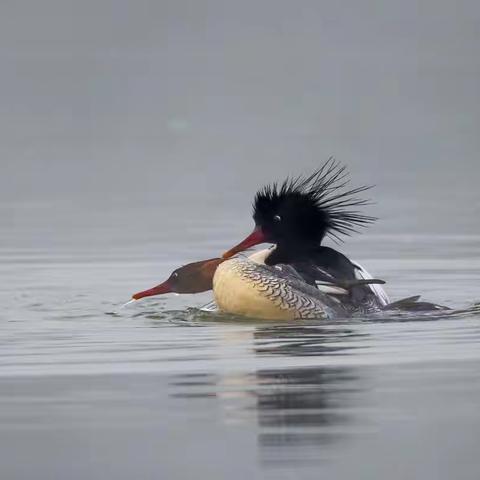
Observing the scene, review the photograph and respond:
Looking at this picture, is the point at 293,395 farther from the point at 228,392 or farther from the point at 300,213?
the point at 300,213

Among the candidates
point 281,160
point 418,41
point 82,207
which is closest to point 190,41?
point 418,41

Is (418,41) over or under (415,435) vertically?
over

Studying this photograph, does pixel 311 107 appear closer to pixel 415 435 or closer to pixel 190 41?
pixel 190 41

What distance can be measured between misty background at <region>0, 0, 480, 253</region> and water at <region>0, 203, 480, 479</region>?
7418 millimetres

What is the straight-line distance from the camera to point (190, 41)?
10675 cm

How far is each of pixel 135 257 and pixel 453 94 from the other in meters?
61.4

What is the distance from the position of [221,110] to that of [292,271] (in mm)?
67955

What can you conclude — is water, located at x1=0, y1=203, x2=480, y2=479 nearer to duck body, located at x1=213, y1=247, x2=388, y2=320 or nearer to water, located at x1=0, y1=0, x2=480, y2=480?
water, located at x1=0, y1=0, x2=480, y2=480

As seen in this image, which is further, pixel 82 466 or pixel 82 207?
pixel 82 207

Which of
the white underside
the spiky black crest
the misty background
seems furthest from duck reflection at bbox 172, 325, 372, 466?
the misty background

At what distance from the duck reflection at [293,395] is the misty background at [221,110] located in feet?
31.9

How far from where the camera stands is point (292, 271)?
49.3 ft

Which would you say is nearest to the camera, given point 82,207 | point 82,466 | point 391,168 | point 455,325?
point 82,466

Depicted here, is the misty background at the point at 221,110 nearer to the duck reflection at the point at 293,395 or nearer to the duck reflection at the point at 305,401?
the duck reflection at the point at 305,401
